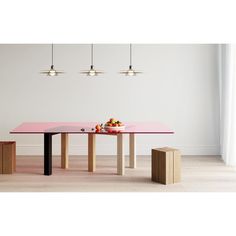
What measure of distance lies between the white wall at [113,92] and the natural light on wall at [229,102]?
0.58 metres

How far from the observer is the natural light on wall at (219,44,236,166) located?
6648 millimetres

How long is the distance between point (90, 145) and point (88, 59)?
7.34 ft

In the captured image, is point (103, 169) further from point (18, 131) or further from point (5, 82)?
point (5, 82)

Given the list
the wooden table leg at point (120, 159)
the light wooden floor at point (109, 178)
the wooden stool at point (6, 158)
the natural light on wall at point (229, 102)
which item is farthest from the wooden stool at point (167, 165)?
the wooden stool at point (6, 158)

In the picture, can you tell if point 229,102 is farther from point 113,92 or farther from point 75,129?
point 75,129

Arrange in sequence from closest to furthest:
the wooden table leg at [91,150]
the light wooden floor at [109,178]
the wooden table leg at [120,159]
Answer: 1. the light wooden floor at [109,178]
2. the wooden table leg at [120,159]
3. the wooden table leg at [91,150]

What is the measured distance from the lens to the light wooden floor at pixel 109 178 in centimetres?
505

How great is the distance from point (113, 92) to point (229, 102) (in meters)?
2.15

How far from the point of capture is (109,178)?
5.67 meters

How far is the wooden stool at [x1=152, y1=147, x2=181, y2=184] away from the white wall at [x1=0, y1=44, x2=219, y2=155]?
2.41m

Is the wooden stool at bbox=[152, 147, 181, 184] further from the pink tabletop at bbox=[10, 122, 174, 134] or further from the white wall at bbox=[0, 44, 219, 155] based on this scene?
the white wall at bbox=[0, 44, 219, 155]

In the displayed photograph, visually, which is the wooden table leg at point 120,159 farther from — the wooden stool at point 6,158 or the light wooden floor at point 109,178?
the wooden stool at point 6,158

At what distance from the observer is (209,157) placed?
7516mm
